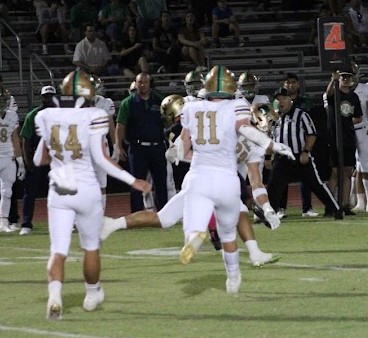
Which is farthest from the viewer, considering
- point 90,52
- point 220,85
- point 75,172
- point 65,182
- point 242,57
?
point 242,57

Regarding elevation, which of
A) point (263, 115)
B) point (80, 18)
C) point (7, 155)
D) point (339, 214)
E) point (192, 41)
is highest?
point (80, 18)

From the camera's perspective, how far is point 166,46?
22812 millimetres

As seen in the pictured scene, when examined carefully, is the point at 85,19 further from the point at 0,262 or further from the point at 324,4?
the point at 0,262

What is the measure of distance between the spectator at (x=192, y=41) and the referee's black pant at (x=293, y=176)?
6.44 metres

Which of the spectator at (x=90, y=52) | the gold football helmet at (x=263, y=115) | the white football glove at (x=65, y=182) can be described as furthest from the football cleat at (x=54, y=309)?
the spectator at (x=90, y=52)

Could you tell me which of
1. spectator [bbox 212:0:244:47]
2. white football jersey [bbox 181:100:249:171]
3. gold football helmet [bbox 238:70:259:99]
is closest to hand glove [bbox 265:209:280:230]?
white football jersey [bbox 181:100:249:171]

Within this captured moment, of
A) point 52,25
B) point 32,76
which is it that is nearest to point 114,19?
point 52,25

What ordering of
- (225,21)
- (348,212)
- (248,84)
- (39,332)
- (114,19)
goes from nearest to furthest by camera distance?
(39,332) → (248,84) → (348,212) → (114,19) → (225,21)

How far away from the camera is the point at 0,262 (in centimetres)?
1301

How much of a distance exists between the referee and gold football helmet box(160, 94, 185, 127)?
1.64 m

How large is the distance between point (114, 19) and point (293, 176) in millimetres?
7534

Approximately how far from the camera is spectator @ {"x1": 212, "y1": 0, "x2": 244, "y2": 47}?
23447mm

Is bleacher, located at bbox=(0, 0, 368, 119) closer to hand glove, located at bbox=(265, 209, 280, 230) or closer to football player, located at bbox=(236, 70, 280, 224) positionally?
football player, located at bbox=(236, 70, 280, 224)

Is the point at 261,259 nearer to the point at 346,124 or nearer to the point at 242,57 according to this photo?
the point at 346,124
